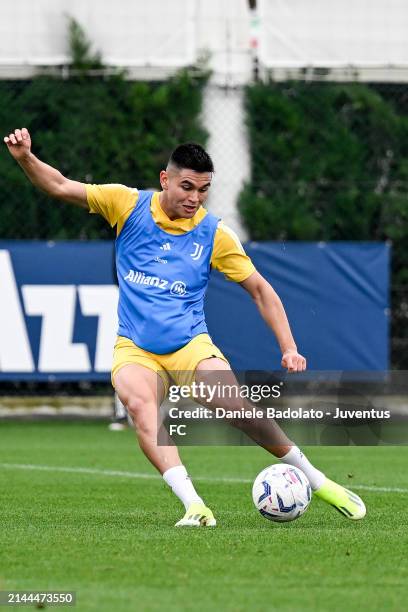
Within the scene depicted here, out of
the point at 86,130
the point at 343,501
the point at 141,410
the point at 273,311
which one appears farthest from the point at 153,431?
Result: the point at 86,130

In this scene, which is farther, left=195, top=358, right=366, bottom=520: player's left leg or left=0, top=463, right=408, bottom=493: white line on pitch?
left=0, top=463, right=408, bottom=493: white line on pitch

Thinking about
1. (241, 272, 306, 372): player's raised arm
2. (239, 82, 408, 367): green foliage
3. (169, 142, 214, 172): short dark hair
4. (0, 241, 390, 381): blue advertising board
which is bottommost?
(0, 241, 390, 381): blue advertising board

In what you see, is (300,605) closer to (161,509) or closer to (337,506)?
(337,506)

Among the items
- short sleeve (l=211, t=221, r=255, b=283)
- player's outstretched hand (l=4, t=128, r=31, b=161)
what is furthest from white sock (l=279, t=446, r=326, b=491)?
player's outstretched hand (l=4, t=128, r=31, b=161)

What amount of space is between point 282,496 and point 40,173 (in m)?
2.06

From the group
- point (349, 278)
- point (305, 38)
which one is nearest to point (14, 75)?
point (305, 38)

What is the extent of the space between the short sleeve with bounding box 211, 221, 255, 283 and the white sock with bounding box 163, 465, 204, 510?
1078 mm

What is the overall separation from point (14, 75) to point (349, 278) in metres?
4.74

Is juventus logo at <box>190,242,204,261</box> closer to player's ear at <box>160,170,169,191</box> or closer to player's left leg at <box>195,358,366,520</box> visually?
player's ear at <box>160,170,169,191</box>

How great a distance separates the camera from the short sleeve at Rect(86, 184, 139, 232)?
758cm

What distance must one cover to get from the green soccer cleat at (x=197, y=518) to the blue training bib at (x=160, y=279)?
33.8 inches

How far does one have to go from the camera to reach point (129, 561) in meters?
5.92

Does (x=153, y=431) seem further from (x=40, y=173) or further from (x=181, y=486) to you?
(x=40, y=173)

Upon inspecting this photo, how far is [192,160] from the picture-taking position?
7418mm
